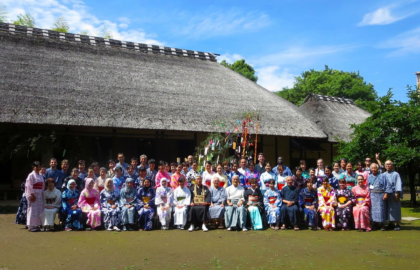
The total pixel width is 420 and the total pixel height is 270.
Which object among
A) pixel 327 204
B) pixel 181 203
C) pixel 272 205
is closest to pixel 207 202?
pixel 181 203

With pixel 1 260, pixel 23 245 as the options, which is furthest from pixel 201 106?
pixel 1 260

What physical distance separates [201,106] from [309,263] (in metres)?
Answer: 9.40

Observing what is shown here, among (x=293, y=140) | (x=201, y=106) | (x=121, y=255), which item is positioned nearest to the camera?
(x=121, y=255)

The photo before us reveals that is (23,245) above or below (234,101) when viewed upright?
below

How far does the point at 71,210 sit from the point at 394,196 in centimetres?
682

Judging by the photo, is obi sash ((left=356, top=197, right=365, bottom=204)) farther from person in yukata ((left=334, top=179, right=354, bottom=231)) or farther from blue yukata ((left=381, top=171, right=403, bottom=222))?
blue yukata ((left=381, top=171, right=403, bottom=222))

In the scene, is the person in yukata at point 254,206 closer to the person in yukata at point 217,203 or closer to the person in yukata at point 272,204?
→ the person in yukata at point 272,204

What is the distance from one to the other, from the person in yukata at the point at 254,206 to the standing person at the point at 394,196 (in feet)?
8.74

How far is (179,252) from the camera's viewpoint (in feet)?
18.9

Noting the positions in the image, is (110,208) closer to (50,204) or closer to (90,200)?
(90,200)

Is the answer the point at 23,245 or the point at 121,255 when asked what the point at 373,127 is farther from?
the point at 23,245

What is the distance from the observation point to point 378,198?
26.6ft

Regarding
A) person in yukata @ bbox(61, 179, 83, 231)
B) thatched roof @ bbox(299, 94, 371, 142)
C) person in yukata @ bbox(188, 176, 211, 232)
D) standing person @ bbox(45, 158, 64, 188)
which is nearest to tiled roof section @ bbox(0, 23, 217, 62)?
thatched roof @ bbox(299, 94, 371, 142)

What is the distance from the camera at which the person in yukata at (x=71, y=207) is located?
7.78 metres
